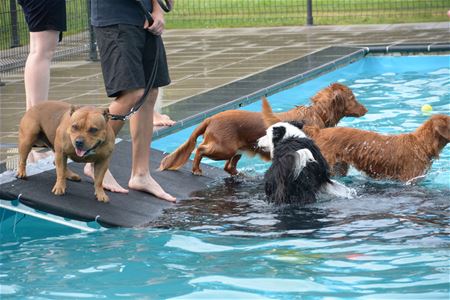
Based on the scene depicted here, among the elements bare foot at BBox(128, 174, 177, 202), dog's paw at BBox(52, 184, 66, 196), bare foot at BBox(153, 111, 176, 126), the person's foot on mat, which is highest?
bare foot at BBox(153, 111, 176, 126)

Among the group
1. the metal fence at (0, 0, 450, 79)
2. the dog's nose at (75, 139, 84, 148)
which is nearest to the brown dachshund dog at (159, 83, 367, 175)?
the dog's nose at (75, 139, 84, 148)

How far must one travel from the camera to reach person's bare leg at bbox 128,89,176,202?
611 cm

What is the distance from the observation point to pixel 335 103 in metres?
7.40

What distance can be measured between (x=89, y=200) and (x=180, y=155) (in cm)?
135

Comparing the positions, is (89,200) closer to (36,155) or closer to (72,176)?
(72,176)

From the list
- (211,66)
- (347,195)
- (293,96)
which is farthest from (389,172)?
(211,66)

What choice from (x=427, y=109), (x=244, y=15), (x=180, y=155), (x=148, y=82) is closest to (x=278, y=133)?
(x=148, y=82)

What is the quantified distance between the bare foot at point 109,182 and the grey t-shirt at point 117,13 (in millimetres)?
1021

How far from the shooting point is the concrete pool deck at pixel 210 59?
376 inches

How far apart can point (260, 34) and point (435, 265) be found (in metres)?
11.6

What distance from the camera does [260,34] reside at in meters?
16.0

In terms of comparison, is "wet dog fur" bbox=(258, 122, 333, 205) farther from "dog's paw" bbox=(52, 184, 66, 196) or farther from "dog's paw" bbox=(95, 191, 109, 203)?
"dog's paw" bbox=(52, 184, 66, 196)

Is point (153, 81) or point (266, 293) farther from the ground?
point (153, 81)

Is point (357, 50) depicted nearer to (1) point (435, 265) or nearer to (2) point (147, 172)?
(2) point (147, 172)
